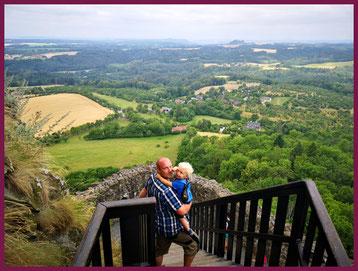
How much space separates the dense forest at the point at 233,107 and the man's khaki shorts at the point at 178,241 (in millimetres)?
2493

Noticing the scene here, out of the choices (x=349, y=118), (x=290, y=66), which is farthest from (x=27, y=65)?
(x=290, y=66)

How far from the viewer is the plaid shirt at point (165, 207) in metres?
3.02

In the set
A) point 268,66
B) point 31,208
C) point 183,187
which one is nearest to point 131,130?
point 31,208

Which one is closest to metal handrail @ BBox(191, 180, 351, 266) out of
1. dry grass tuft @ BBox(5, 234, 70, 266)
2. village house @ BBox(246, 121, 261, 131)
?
dry grass tuft @ BBox(5, 234, 70, 266)

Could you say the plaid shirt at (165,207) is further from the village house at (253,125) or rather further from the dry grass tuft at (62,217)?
the village house at (253,125)

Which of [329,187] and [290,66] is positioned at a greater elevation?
[290,66]

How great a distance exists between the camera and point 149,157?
131 ft

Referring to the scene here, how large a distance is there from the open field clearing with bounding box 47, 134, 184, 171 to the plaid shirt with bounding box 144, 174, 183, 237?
32043mm

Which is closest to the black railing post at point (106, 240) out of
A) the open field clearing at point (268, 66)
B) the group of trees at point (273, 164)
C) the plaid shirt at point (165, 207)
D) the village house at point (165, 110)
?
the plaid shirt at point (165, 207)

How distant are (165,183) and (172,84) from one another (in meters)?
98.0

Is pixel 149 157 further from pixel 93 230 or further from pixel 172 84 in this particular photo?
pixel 172 84

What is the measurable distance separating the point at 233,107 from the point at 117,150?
3056 centimetres

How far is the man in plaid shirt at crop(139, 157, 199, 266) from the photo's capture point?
303 cm

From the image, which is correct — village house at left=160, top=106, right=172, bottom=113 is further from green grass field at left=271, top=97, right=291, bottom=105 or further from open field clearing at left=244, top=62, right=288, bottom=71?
open field clearing at left=244, top=62, right=288, bottom=71
